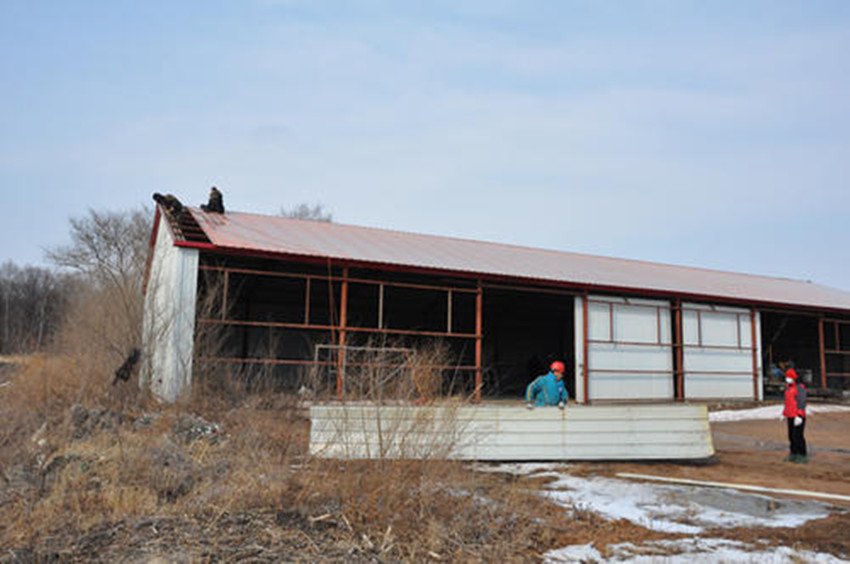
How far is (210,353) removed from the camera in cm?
1419

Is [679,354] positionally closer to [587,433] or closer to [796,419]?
[796,419]

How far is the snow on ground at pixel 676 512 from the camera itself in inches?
219

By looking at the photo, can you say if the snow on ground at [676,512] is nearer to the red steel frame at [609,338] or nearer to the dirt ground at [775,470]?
the dirt ground at [775,470]

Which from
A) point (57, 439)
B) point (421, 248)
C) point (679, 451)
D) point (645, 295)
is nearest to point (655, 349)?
point (645, 295)

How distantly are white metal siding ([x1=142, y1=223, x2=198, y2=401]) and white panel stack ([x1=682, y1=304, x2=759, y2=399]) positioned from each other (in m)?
15.4

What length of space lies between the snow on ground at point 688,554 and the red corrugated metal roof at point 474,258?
35.9ft

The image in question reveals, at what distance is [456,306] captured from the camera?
83.5 feet

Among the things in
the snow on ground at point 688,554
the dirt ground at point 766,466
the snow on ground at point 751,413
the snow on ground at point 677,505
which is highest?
the snow on ground at point 751,413

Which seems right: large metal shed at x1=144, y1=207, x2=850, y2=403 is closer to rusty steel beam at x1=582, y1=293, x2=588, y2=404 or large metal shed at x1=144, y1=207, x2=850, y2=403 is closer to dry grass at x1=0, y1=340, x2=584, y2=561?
rusty steel beam at x1=582, y1=293, x2=588, y2=404

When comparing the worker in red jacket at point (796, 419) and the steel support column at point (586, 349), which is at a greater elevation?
the steel support column at point (586, 349)

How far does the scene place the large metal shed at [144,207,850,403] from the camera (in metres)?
14.7

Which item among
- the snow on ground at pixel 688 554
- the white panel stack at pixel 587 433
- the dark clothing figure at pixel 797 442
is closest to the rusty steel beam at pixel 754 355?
the dark clothing figure at pixel 797 442

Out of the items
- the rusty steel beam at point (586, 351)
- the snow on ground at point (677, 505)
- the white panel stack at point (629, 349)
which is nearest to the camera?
the snow on ground at point (677, 505)

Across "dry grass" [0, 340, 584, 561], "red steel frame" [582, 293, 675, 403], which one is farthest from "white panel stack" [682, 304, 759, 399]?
"dry grass" [0, 340, 584, 561]
